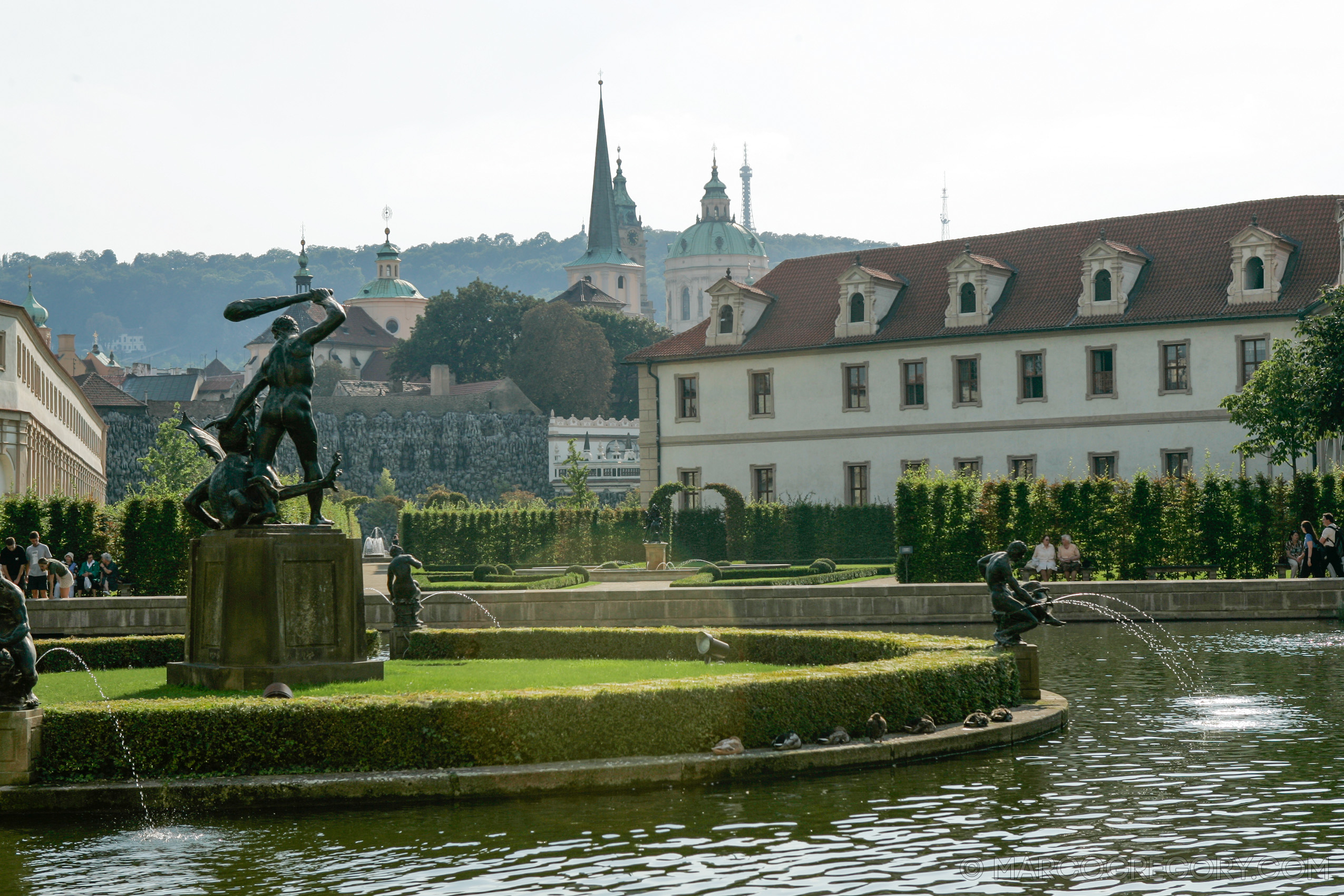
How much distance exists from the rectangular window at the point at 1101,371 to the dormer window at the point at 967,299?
4875 mm

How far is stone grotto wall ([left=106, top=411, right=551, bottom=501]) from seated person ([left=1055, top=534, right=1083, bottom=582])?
91.8 m

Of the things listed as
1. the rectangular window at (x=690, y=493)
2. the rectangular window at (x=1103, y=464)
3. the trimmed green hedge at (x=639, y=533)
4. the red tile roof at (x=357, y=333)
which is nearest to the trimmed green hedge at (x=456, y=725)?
the trimmed green hedge at (x=639, y=533)

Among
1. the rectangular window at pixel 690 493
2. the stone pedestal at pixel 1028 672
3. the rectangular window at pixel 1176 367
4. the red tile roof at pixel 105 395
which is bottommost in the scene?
the stone pedestal at pixel 1028 672

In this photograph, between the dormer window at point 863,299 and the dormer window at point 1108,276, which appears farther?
the dormer window at point 863,299

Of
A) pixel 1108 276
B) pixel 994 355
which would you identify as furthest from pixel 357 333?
pixel 1108 276

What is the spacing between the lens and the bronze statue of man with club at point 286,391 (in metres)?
16.0

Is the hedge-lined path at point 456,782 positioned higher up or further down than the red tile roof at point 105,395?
further down

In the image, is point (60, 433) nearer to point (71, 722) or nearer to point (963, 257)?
point (963, 257)

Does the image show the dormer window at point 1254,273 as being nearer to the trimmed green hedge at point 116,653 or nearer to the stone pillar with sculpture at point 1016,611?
the stone pillar with sculpture at point 1016,611

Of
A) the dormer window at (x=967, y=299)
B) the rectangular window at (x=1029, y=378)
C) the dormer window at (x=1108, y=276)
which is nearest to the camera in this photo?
the dormer window at (x=1108, y=276)

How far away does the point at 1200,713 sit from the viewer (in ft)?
51.3

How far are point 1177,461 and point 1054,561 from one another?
16642mm

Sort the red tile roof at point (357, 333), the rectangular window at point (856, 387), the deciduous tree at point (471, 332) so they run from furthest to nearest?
the red tile roof at point (357, 333) → the deciduous tree at point (471, 332) → the rectangular window at point (856, 387)

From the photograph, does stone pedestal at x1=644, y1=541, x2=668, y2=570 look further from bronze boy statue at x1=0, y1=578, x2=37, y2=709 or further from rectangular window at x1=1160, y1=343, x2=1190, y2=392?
bronze boy statue at x1=0, y1=578, x2=37, y2=709
